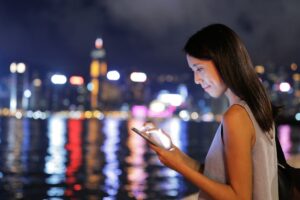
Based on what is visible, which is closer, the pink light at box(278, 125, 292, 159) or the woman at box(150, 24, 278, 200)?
the woman at box(150, 24, 278, 200)

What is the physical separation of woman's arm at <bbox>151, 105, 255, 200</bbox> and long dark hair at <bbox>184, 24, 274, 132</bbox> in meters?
0.09

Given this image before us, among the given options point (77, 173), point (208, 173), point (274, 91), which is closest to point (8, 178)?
point (77, 173)

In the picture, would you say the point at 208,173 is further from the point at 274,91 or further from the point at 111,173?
the point at 274,91

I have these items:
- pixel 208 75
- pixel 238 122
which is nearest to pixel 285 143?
pixel 208 75

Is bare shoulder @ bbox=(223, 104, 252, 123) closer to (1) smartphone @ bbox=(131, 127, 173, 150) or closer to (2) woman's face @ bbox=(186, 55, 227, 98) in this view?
(2) woman's face @ bbox=(186, 55, 227, 98)

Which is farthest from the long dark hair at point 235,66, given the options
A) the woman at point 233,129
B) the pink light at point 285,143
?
the pink light at point 285,143

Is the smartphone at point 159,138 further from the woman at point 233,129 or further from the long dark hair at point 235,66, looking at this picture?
the long dark hair at point 235,66

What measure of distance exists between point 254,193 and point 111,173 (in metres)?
17.2

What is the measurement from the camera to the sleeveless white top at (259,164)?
2074 millimetres

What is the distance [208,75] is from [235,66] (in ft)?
0.38

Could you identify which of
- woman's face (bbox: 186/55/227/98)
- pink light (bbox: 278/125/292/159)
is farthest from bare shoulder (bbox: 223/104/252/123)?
pink light (bbox: 278/125/292/159)

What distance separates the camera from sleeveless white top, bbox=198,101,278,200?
2.07 meters

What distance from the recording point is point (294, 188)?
7.20 ft

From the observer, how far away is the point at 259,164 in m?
2.07
